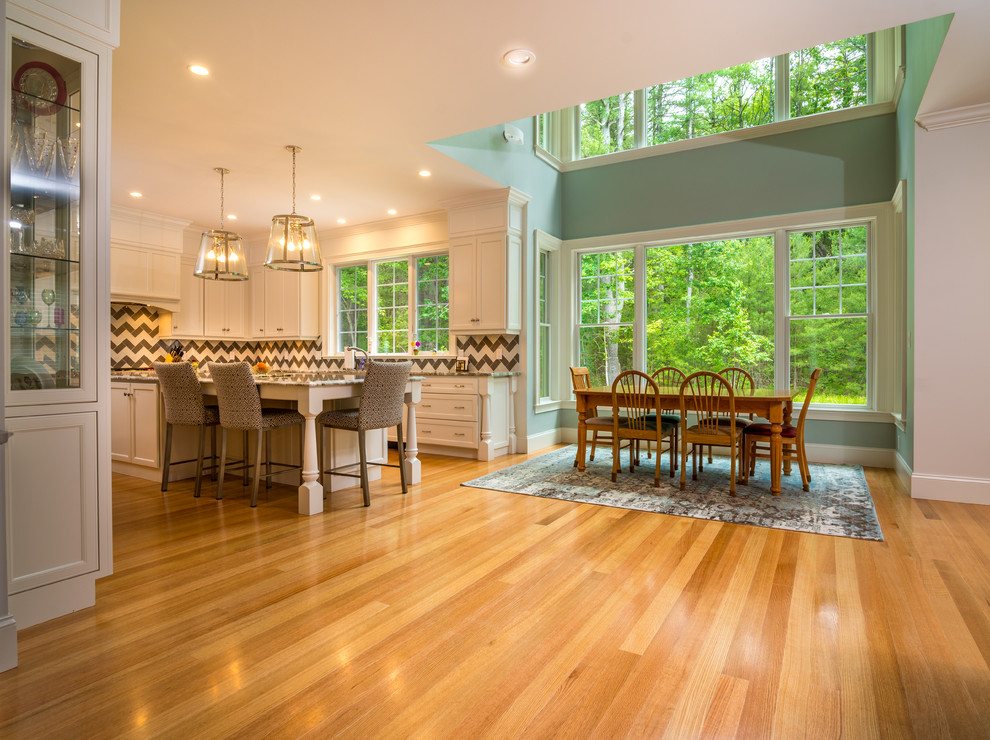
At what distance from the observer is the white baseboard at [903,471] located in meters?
4.16

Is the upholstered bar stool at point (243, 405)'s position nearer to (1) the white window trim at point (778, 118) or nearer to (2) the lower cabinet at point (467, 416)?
(2) the lower cabinet at point (467, 416)

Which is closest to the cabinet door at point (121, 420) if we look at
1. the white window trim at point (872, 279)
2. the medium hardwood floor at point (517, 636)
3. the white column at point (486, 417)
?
the medium hardwood floor at point (517, 636)

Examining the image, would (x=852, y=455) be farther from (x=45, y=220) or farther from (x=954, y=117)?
(x=45, y=220)

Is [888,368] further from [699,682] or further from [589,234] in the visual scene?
[699,682]

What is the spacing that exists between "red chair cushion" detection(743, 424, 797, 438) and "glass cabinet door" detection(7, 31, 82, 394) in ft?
13.8

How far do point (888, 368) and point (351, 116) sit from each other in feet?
16.1

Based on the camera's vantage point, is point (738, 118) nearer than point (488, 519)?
No

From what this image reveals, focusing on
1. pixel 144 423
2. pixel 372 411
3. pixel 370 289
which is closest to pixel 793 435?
pixel 372 411

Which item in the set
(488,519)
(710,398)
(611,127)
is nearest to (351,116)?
(488,519)

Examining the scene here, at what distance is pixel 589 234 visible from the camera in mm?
6559

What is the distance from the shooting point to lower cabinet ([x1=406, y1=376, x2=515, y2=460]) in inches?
219

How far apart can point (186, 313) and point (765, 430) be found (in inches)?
263

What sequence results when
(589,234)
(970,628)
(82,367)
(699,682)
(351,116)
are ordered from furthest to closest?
(589,234), (351,116), (82,367), (970,628), (699,682)

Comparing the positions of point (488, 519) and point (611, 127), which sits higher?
point (611, 127)
